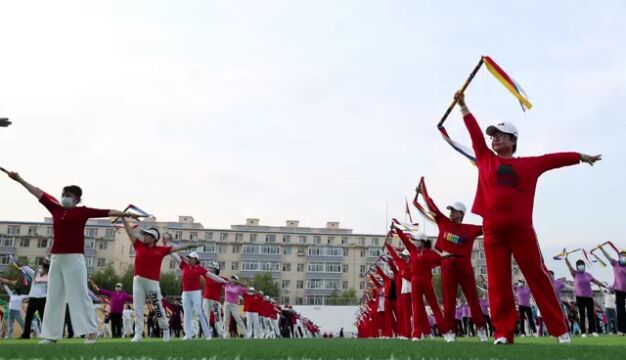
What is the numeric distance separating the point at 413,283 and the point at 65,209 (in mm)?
6521

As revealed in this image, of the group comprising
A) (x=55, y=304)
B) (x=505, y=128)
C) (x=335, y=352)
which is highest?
(x=505, y=128)

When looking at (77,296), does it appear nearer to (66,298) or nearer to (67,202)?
(66,298)

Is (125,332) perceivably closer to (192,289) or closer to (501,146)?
(192,289)

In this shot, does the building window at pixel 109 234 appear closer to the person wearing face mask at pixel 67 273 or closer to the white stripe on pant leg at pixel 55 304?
the person wearing face mask at pixel 67 273

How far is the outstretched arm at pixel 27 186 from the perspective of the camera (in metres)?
8.89

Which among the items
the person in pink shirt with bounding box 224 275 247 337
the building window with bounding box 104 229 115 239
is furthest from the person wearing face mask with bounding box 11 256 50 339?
the building window with bounding box 104 229 115 239

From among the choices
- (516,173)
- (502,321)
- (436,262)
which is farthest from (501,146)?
(436,262)

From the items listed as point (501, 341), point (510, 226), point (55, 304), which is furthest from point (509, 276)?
point (55, 304)

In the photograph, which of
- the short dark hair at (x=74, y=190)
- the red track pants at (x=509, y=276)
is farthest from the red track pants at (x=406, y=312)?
the short dark hair at (x=74, y=190)

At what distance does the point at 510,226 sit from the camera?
6.78 m

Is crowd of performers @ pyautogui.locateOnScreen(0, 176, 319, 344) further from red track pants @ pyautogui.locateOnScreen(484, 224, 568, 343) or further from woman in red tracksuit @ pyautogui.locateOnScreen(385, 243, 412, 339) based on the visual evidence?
red track pants @ pyautogui.locateOnScreen(484, 224, 568, 343)

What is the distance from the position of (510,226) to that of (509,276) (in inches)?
26.7

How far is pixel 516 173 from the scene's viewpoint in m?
6.95

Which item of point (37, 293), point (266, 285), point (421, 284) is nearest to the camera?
point (421, 284)
